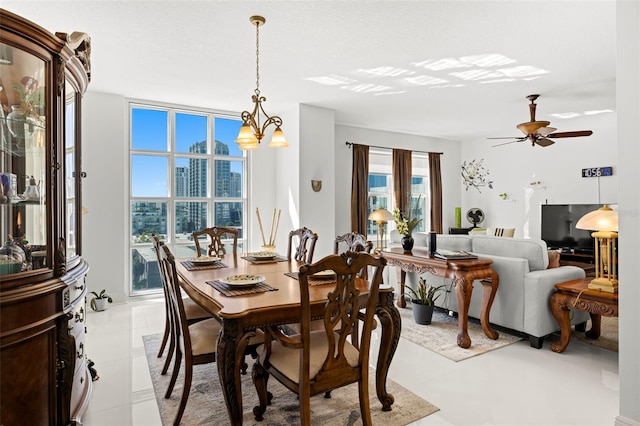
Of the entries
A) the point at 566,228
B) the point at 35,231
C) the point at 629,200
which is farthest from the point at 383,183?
the point at 35,231

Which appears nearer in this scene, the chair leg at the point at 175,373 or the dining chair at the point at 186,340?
the dining chair at the point at 186,340

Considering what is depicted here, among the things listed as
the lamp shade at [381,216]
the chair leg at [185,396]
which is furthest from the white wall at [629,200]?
Result: the lamp shade at [381,216]

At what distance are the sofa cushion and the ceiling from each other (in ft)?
5.95

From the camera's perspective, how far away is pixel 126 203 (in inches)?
200

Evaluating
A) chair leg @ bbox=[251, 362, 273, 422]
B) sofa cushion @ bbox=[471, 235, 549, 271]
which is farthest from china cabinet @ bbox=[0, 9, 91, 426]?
Result: sofa cushion @ bbox=[471, 235, 549, 271]

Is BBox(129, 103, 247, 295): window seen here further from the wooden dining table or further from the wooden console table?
the wooden console table

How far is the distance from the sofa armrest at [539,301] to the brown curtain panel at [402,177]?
4057 mm

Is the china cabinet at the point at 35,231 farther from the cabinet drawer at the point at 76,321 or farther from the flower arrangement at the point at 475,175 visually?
the flower arrangement at the point at 475,175

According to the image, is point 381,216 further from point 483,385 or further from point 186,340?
point 186,340

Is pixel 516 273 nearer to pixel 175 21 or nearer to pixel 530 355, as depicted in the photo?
pixel 530 355

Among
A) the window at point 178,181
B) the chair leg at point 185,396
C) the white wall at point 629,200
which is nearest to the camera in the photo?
the white wall at point 629,200

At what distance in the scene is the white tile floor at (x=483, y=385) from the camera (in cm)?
226

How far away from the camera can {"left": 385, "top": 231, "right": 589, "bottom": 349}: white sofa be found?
3250 mm

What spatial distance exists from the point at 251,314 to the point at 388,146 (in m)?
6.06
